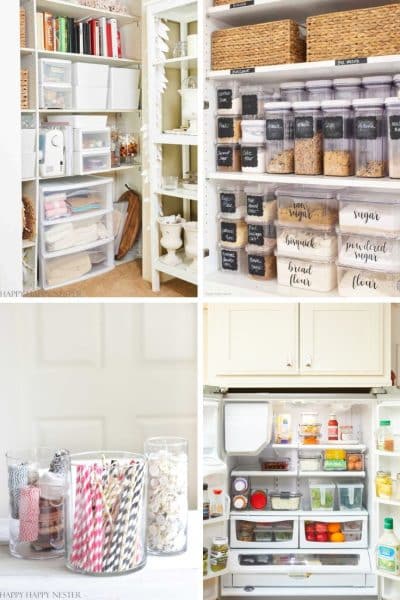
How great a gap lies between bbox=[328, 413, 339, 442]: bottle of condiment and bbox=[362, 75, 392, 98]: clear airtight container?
842 millimetres

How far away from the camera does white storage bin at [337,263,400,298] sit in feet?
6.12

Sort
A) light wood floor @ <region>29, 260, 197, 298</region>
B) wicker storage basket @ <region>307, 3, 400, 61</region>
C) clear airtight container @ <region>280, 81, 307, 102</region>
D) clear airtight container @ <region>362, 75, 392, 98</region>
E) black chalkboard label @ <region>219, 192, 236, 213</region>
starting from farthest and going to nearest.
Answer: black chalkboard label @ <region>219, 192, 236, 213</region> < clear airtight container @ <region>280, 81, 307, 102</region> < clear airtight container @ <region>362, 75, 392, 98</region> < wicker storage basket @ <region>307, 3, 400, 61</region> < light wood floor @ <region>29, 260, 197, 298</region>

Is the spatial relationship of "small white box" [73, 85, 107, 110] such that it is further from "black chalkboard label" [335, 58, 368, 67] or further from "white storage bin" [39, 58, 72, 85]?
"black chalkboard label" [335, 58, 368, 67]

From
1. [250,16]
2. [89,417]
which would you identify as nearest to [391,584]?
[89,417]

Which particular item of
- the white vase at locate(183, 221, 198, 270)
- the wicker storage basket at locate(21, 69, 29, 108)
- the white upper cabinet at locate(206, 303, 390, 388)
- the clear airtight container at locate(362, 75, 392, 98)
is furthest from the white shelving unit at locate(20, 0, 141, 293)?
the clear airtight container at locate(362, 75, 392, 98)

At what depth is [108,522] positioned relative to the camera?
1.44 m

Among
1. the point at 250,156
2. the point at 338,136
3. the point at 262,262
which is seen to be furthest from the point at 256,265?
the point at 338,136

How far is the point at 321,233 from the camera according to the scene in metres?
1.94

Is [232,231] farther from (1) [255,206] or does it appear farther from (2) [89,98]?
(2) [89,98]

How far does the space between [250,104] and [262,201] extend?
26cm

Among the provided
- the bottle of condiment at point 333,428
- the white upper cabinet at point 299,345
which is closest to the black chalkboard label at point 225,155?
the white upper cabinet at point 299,345

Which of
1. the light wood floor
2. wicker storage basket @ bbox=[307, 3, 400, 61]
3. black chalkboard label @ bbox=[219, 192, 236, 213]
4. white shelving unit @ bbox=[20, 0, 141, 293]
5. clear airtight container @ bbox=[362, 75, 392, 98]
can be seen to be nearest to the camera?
white shelving unit @ bbox=[20, 0, 141, 293]

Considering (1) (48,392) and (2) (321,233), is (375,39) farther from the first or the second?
(1) (48,392)

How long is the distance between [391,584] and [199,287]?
2.41 ft
